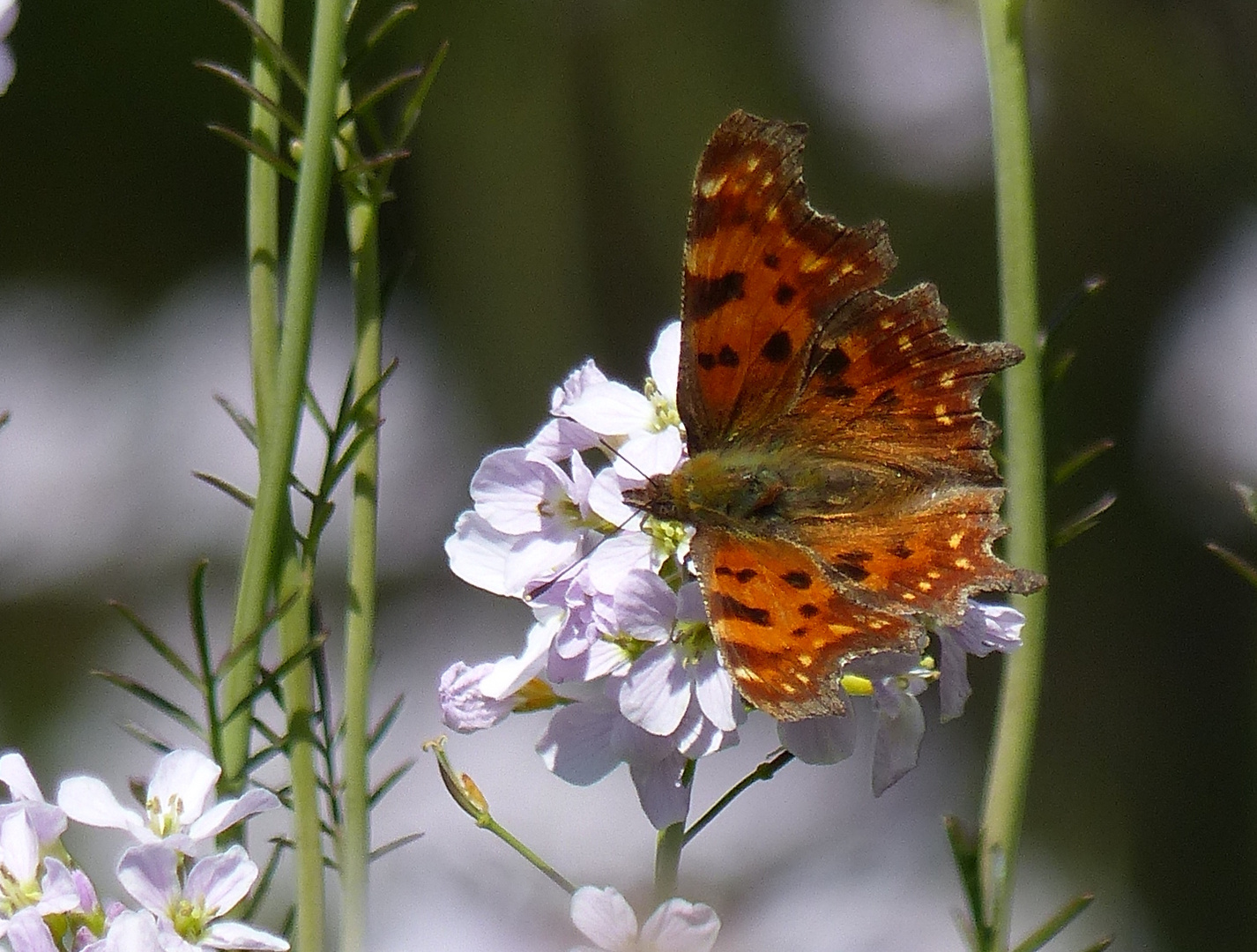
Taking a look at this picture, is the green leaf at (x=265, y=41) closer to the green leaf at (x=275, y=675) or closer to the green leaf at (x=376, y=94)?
the green leaf at (x=376, y=94)

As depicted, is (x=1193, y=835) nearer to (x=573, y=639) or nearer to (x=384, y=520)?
(x=384, y=520)

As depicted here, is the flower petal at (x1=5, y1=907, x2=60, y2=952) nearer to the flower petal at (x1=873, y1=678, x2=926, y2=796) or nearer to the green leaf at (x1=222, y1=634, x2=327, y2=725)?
the green leaf at (x1=222, y1=634, x2=327, y2=725)

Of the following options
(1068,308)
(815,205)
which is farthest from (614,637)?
(815,205)

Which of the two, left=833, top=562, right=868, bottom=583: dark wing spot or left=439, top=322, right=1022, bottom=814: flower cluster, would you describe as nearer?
left=439, top=322, right=1022, bottom=814: flower cluster

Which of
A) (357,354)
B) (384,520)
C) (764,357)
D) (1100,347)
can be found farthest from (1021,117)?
(1100,347)

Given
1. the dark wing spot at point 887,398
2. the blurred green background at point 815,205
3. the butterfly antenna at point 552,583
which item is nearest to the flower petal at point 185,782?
the butterfly antenna at point 552,583

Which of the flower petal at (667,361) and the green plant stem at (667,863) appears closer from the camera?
the green plant stem at (667,863)

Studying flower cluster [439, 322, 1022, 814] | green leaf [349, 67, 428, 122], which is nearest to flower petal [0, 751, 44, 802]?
flower cluster [439, 322, 1022, 814]
